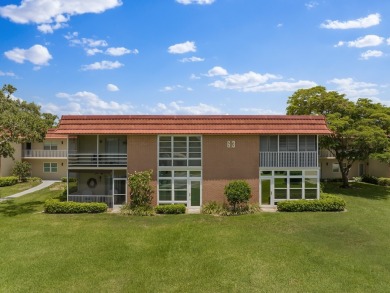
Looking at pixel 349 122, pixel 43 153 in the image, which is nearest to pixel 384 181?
pixel 349 122

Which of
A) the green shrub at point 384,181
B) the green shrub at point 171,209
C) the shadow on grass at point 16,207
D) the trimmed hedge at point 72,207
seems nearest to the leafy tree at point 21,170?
the shadow on grass at point 16,207

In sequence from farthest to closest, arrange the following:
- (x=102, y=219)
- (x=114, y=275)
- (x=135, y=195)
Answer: (x=135, y=195) → (x=102, y=219) → (x=114, y=275)

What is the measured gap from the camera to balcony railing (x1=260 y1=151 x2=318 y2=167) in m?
23.3

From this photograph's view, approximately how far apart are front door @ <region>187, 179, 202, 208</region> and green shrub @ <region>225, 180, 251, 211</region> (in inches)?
88.2

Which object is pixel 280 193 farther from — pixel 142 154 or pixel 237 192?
pixel 142 154

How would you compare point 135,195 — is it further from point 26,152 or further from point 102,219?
point 26,152

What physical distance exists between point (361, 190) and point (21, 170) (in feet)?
123

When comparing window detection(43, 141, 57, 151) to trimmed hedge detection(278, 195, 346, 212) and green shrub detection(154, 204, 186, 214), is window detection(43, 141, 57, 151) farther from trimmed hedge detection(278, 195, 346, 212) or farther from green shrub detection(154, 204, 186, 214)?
trimmed hedge detection(278, 195, 346, 212)

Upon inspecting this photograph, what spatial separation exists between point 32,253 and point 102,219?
610cm

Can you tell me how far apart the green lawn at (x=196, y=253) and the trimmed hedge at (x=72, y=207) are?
2.60 feet

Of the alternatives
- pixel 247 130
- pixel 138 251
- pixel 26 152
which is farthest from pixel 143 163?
pixel 26 152

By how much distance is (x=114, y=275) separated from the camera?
12039 mm

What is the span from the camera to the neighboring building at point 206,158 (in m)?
23.1

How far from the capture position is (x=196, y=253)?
14.2 meters
